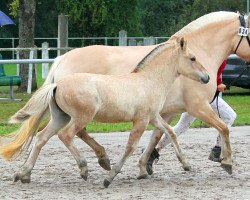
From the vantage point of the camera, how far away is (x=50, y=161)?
11.6 m

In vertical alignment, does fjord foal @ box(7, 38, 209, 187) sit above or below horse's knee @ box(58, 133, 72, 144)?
above

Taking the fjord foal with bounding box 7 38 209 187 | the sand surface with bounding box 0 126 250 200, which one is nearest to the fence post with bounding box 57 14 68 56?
the sand surface with bounding box 0 126 250 200

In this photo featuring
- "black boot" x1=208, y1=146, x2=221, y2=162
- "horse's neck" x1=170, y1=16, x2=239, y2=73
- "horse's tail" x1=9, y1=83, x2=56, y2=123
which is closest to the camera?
"horse's tail" x1=9, y1=83, x2=56, y2=123

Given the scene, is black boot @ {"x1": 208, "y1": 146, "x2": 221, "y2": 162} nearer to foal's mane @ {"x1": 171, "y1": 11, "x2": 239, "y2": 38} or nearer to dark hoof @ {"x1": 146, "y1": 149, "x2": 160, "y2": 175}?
dark hoof @ {"x1": 146, "y1": 149, "x2": 160, "y2": 175}

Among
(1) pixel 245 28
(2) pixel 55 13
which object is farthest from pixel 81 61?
(2) pixel 55 13

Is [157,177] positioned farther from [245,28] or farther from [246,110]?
[246,110]

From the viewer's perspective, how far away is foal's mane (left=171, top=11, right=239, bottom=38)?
10742 mm

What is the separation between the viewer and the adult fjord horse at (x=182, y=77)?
33.3ft

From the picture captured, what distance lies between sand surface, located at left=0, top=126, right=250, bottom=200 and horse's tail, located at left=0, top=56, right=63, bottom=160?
0.35 meters

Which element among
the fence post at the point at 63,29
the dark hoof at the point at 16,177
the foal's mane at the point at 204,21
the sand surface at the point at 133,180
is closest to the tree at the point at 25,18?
the fence post at the point at 63,29

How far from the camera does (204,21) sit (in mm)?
10883

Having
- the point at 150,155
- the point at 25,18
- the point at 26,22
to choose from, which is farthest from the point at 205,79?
the point at 26,22

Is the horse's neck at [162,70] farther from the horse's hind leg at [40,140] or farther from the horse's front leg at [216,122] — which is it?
the horse's hind leg at [40,140]

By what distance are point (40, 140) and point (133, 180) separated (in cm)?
118
